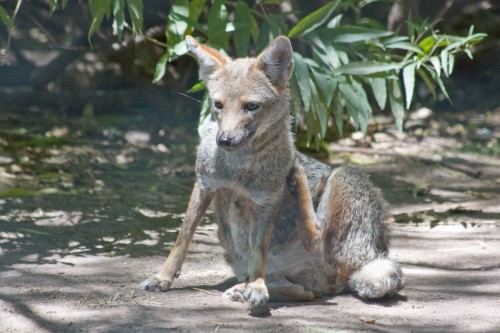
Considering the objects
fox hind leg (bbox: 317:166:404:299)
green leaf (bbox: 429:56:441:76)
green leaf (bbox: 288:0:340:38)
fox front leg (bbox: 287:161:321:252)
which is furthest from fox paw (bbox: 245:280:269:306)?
green leaf (bbox: 429:56:441:76)

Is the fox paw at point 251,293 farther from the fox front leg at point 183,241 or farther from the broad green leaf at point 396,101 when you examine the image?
the broad green leaf at point 396,101

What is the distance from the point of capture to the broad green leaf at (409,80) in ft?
16.5

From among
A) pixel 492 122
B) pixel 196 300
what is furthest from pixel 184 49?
pixel 492 122

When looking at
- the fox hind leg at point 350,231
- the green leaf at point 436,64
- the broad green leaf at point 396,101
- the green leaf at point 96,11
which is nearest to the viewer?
the fox hind leg at point 350,231

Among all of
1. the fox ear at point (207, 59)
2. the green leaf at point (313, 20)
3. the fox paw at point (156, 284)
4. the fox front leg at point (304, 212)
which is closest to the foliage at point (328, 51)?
the green leaf at point (313, 20)

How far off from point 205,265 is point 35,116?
13.7ft

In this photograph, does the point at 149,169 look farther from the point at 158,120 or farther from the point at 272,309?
the point at 272,309

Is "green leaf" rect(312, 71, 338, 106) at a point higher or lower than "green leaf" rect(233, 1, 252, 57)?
lower

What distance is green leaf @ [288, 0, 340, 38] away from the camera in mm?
5090

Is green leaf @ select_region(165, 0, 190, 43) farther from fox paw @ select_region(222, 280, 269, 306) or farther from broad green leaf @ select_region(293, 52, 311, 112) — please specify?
fox paw @ select_region(222, 280, 269, 306)

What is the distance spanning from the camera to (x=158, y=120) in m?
8.27

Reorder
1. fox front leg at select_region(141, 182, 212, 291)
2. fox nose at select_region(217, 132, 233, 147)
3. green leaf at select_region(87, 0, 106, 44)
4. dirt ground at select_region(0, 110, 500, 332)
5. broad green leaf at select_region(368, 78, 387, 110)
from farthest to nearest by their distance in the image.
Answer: broad green leaf at select_region(368, 78, 387, 110) → green leaf at select_region(87, 0, 106, 44) → fox front leg at select_region(141, 182, 212, 291) → fox nose at select_region(217, 132, 233, 147) → dirt ground at select_region(0, 110, 500, 332)

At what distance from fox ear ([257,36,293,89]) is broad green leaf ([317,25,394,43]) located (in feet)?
4.19

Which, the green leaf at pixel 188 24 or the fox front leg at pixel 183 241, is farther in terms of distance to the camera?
the green leaf at pixel 188 24
